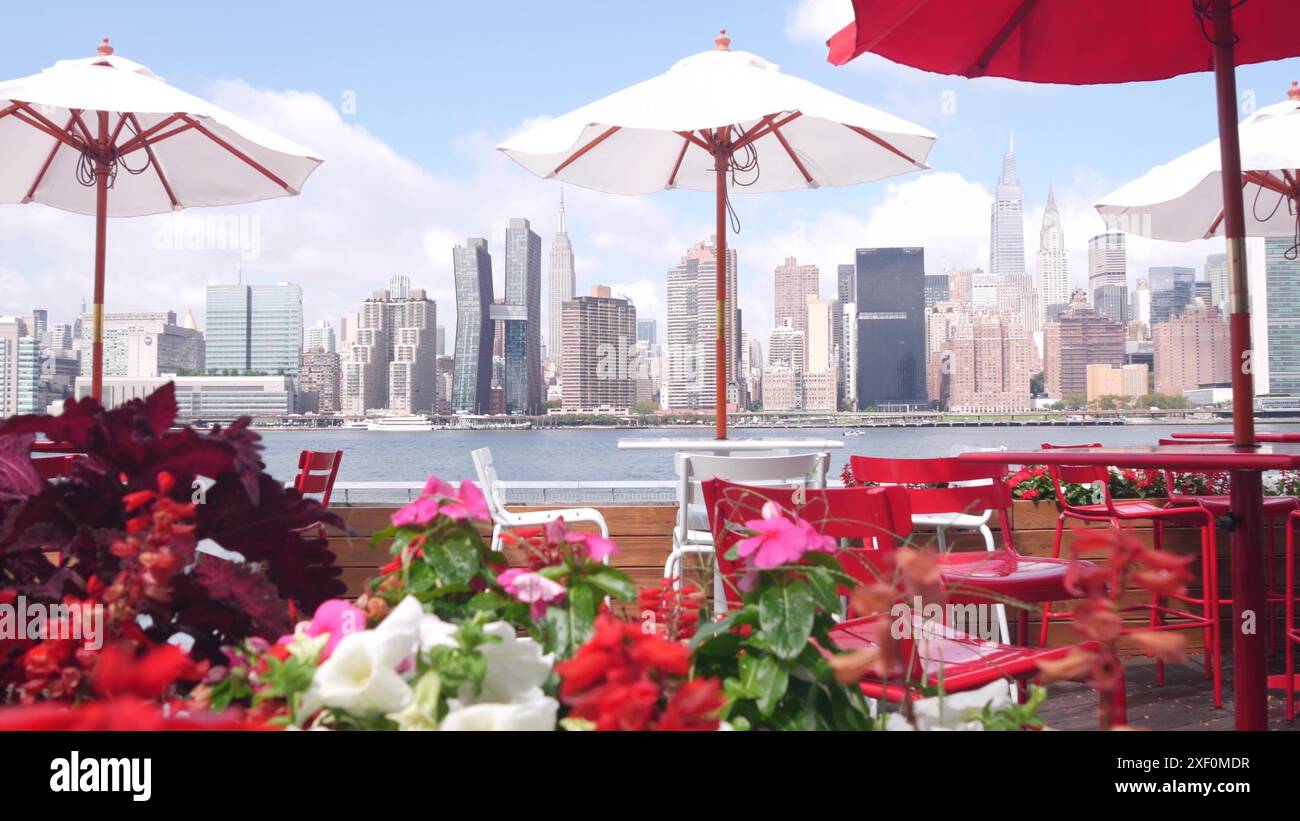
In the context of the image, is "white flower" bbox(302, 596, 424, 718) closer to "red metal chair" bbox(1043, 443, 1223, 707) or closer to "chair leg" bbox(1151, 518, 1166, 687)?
"red metal chair" bbox(1043, 443, 1223, 707)

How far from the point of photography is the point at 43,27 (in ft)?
245

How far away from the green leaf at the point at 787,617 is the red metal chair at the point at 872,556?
0.39 meters

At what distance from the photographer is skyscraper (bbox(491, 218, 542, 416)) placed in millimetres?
75312

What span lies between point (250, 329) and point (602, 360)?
25.2m

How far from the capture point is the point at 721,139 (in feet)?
16.8

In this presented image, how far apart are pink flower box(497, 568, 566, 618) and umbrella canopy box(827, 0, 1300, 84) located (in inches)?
87.1

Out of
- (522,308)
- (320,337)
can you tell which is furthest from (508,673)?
(522,308)

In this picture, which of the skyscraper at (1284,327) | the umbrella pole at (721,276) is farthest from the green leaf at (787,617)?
the skyscraper at (1284,327)

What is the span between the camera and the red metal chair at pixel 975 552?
209 cm

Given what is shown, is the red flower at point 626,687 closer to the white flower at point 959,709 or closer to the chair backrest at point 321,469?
the white flower at point 959,709

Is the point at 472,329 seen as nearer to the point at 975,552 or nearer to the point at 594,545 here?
the point at 975,552

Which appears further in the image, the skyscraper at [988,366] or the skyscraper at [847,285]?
the skyscraper at [847,285]

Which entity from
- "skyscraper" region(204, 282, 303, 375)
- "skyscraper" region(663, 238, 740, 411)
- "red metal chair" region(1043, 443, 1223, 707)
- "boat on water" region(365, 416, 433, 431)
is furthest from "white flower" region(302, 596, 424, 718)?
"boat on water" region(365, 416, 433, 431)
